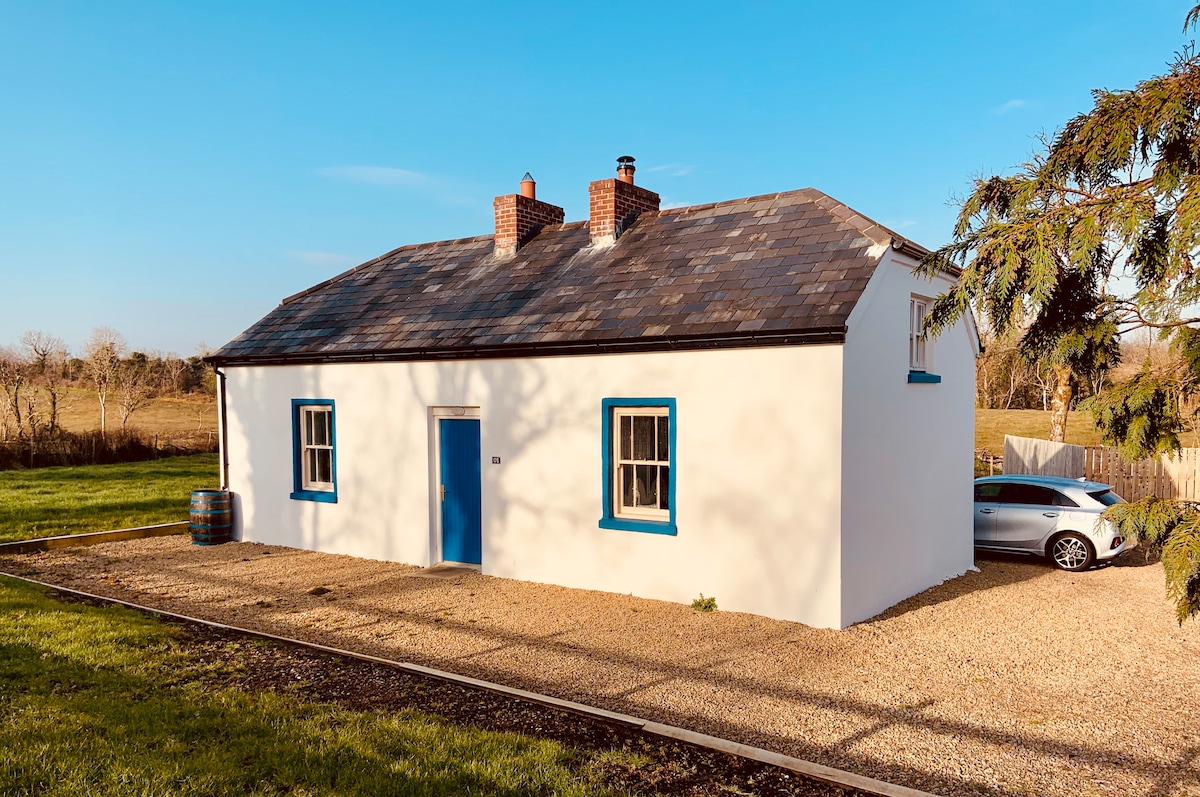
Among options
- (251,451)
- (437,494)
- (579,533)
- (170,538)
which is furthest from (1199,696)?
(170,538)

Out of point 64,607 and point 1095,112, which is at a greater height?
point 1095,112

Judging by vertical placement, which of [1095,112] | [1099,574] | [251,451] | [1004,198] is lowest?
[1099,574]

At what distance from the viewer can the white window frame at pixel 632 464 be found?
10.3 metres

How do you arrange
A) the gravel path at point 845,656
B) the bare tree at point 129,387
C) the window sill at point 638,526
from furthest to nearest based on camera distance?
the bare tree at point 129,387
the window sill at point 638,526
the gravel path at point 845,656

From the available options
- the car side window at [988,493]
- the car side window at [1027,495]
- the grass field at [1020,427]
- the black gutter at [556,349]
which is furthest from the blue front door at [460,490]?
the grass field at [1020,427]

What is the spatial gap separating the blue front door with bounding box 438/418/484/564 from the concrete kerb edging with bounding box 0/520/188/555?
22.6ft

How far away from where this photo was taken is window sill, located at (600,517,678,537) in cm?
1007

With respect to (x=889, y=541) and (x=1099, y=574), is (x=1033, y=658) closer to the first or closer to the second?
(x=889, y=541)

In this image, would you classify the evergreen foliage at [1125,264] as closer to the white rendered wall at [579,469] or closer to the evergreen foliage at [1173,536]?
the evergreen foliage at [1173,536]

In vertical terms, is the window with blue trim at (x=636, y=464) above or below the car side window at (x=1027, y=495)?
above

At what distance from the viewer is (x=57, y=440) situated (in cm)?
2558

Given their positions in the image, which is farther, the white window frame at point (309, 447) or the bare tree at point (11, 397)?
the bare tree at point (11, 397)

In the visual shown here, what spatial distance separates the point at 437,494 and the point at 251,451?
175 inches

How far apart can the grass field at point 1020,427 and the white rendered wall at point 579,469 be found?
2563 cm
